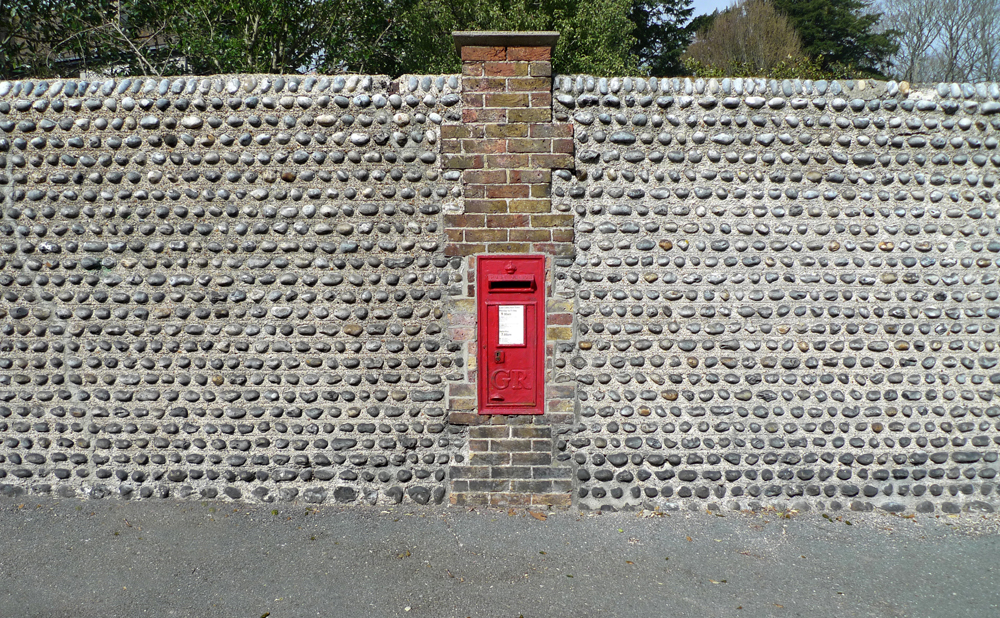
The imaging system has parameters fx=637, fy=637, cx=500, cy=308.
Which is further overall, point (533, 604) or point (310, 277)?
point (310, 277)

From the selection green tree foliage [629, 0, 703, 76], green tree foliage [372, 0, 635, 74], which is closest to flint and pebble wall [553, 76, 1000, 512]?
green tree foliage [372, 0, 635, 74]

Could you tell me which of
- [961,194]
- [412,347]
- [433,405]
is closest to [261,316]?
[412,347]

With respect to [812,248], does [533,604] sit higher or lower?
lower

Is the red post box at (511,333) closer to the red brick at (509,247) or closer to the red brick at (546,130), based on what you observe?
the red brick at (509,247)

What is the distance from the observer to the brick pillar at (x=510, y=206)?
414cm

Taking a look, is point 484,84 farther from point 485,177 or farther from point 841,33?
point 841,33

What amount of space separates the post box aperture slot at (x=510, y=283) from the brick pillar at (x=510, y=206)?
0.12 metres

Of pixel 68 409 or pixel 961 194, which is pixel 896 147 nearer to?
pixel 961 194

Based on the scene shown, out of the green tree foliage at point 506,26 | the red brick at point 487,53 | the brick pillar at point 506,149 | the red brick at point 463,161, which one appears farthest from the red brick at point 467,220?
the green tree foliage at point 506,26

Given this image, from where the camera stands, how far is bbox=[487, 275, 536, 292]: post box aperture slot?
4203 millimetres

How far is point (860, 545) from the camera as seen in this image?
3.93 meters

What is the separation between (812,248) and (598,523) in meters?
2.33

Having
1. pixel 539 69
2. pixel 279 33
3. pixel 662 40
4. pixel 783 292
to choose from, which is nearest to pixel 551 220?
pixel 539 69

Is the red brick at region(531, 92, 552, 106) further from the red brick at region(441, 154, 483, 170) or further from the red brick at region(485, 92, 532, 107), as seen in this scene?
the red brick at region(441, 154, 483, 170)
